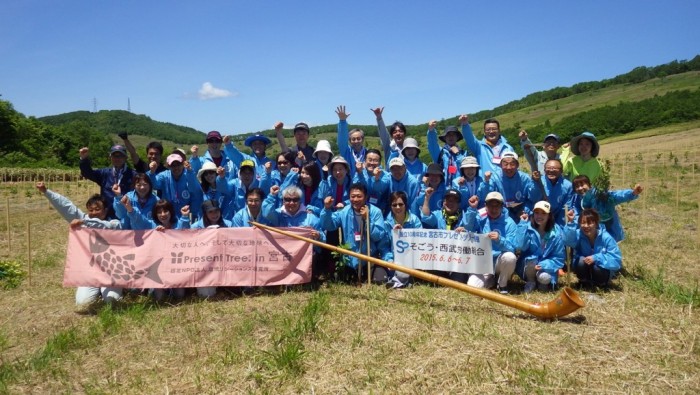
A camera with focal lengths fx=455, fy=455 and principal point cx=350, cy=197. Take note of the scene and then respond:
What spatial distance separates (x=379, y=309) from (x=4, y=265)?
6.24 m

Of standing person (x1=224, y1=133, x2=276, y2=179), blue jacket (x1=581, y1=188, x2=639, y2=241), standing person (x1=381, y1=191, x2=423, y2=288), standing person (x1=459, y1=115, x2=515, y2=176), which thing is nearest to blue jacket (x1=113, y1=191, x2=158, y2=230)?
standing person (x1=224, y1=133, x2=276, y2=179)

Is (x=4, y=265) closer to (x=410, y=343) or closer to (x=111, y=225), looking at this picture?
(x=111, y=225)

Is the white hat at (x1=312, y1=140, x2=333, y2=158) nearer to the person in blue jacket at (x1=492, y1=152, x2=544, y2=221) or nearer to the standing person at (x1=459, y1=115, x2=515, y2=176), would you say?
the standing person at (x1=459, y1=115, x2=515, y2=176)

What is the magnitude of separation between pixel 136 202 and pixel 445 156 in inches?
209

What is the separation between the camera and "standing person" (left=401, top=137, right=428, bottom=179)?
7917 millimetres

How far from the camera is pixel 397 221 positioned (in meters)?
6.83

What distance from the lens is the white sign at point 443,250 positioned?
633 centimetres

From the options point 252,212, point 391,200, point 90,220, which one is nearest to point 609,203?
point 391,200

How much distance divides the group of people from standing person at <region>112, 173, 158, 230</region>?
0.02 m

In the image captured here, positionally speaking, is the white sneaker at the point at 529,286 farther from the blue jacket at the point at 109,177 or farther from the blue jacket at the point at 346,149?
the blue jacket at the point at 109,177

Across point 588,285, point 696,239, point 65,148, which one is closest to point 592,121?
point 696,239

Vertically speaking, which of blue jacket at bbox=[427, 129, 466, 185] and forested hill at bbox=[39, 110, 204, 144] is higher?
forested hill at bbox=[39, 110, 204, 144]

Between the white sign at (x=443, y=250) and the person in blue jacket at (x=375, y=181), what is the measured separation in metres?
1.03

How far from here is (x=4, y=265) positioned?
24.2ft
